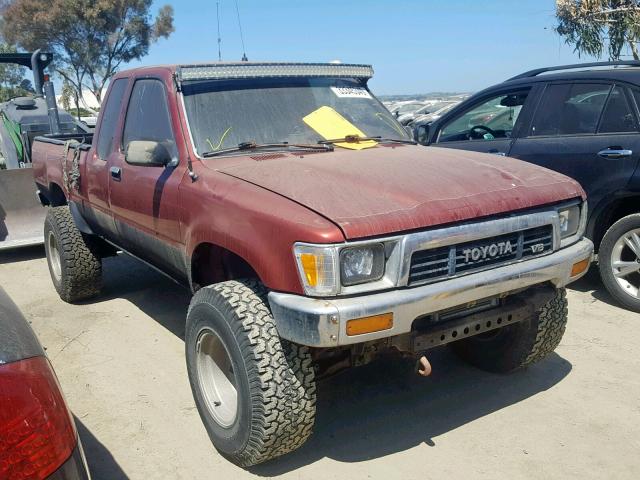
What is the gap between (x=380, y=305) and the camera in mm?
2527

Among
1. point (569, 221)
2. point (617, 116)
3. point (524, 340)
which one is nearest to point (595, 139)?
point (617, 116)

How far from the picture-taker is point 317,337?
8.21 feet

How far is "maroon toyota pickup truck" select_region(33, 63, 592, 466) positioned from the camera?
8.52 ft

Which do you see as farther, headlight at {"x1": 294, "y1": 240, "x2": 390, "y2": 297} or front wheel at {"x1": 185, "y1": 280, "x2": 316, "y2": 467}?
front wheel at {"x1": 185, "y1": 280, "x2": 316, "y2": 467}

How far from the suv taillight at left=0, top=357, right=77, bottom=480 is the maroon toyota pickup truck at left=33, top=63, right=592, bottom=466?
3.43ft

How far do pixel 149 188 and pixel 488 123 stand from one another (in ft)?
11.5

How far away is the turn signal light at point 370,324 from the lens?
8.21ft

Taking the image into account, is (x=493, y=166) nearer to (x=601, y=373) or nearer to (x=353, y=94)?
(x=353, y=94)

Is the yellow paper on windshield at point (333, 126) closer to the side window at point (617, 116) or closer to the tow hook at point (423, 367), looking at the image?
the tow hook at point (423, 367)

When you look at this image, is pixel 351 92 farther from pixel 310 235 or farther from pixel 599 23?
pixel 599 23

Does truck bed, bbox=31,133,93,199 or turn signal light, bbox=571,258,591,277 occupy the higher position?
truck bed, bbox=31,133,93,199

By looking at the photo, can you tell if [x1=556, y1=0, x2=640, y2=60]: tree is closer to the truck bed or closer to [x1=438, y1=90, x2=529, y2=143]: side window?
[x1=438, y1=90, x2=529, y2=143]: side window

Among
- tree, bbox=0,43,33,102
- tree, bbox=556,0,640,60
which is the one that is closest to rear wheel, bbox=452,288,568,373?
tree, bbox=556,0,640,60

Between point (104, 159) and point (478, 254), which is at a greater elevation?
point (104, 159)
